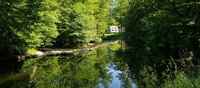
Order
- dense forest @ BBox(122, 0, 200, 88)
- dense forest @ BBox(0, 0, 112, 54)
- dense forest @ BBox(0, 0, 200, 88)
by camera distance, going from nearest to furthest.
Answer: dense forest @ BBox(0, 0, 200, 88) < dense forest @ BBox(122, 0, 200, 88) < dense forest @ BBox(0, 0, 112, 54)

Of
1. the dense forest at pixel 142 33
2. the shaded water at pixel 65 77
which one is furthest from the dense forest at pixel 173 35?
the shaded water at pixel 65 77

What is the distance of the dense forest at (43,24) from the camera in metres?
41.5

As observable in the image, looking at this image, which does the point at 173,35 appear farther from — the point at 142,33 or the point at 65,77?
the point at 142,33

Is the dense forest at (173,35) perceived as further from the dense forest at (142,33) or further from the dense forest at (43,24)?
the dense forest at (43,24)

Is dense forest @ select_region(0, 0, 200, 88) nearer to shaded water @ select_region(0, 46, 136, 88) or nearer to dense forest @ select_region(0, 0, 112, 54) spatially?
dense forest @ select_region(0, 0, 112, 54)

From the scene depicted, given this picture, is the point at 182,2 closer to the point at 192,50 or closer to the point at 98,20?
the point at 192,50

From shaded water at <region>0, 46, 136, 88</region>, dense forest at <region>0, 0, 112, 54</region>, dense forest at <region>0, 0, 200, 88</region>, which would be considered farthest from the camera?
Answer: dense forest at <region>0, 0, 112, 54</region>

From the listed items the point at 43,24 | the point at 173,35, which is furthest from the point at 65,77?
the point at 43,24

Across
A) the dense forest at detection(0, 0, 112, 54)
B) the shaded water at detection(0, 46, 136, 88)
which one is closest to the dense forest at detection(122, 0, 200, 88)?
the shaded water at detection(0, 46, 136, 88)

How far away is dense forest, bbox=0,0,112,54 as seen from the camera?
4150cm

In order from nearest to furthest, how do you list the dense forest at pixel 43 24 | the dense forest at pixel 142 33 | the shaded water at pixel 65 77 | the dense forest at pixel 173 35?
the shaded water at pixel 65 77, the dense forest at pixel 142 33, the dense forest at pixel 173 35, the dense forest at pixel 43 24

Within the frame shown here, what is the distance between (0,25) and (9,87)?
1601 cm

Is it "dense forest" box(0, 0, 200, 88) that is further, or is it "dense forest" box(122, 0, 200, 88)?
"dense forest" box(122, 0, 200, 88)

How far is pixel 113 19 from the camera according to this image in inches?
4097
